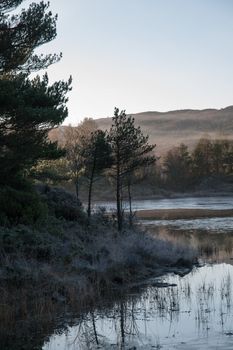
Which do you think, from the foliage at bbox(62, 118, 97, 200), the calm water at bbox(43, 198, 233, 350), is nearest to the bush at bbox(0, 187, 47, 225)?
the foliage at bbox(62, 118, 97, 200)

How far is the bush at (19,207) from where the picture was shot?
68.4 ft

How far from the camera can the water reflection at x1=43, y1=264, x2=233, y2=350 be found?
1240 centimetres

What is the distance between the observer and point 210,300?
1661cm

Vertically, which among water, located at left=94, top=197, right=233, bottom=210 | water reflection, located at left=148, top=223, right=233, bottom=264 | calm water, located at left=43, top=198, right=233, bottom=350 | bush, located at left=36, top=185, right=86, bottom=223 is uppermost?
bush, located at left=36, top=185, right=86, bottom=223

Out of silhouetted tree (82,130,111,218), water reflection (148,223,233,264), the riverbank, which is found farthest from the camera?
silhouetted tree (82,130,111,218)

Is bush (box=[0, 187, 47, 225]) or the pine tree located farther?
bush (box=[0, 187, 47, 225])

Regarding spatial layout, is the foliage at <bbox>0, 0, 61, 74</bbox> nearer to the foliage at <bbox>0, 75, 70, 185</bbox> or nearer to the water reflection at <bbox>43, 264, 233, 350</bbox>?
the foliage at <bbox>0, 75, 70, 185</bbox>

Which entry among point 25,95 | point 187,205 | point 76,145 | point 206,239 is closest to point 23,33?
point 25,95

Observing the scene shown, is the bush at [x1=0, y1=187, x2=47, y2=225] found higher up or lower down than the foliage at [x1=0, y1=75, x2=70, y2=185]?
lower down

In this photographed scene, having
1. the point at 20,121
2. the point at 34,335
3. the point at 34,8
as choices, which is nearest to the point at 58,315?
the point at 34,335

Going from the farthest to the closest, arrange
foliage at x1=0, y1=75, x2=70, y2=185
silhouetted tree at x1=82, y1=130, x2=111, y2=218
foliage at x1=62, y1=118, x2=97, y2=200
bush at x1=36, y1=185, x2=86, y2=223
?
foliage at x1=62, y1=118, x2=97, y2=200
silhouetted tree at x1=82, y1=130, x2=111, y2=218
bush at x1=36, y1=185, x2=86, y2=223
foliage at x1=0, y1=75, x2=70, y2=185

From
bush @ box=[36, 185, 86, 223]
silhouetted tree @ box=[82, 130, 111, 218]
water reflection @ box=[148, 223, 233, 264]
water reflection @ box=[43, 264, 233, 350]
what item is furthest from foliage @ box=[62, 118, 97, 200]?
water reflection @ box=[43, 264, 233, 350]

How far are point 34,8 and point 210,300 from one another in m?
10.6

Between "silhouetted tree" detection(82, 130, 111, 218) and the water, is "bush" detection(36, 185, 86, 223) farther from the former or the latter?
the water
